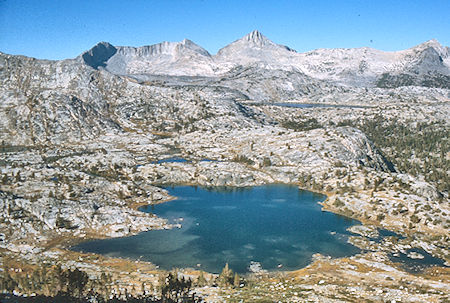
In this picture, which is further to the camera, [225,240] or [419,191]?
[419,191]

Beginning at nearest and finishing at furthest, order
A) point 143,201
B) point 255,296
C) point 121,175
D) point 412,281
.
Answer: point 255,296 → point 412,281 → point 143,201 → point 121,175

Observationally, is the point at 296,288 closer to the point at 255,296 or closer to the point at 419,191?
the point at 255,296

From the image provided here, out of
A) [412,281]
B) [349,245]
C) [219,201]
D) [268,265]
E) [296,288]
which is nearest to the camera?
[296,288]

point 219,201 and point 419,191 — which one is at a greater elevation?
point 419,191

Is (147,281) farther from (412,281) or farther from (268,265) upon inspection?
(412,281)

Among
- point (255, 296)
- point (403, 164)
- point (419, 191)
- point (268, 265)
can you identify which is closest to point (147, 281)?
point (255, 296)

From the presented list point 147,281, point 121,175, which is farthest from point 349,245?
point 121,175
